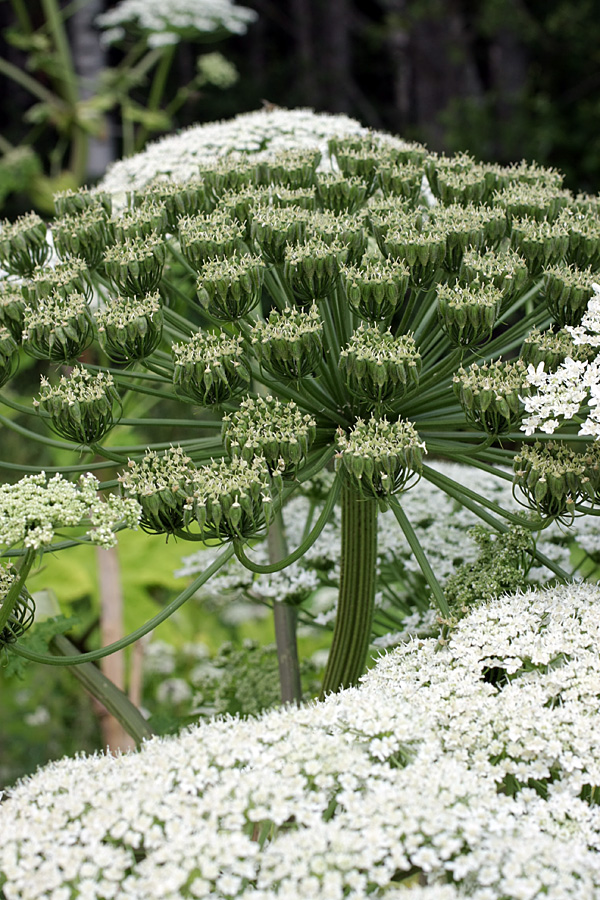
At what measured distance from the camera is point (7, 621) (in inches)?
98.1

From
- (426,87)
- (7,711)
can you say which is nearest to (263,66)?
(426,87)

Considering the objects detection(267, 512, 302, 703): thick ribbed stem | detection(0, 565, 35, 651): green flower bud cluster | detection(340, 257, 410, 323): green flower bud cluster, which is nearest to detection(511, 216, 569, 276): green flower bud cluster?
detection(340, 257, 410, 323): green flower bud cluster

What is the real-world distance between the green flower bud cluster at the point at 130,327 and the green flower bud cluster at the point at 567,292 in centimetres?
120

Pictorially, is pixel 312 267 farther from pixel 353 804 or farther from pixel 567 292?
pixel 353 804

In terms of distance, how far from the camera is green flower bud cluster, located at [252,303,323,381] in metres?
2.64

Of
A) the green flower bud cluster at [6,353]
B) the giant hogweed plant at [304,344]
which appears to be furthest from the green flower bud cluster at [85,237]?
the green flower bud cluster at [6,353]

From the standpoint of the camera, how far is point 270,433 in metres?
2.51

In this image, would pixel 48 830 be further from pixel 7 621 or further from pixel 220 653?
pixel 220 653

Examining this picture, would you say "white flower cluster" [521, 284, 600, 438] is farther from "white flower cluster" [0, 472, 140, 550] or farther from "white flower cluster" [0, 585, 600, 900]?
"white flower cluster" [0, 472, 140, 550]

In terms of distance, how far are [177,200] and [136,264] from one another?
0.41 m

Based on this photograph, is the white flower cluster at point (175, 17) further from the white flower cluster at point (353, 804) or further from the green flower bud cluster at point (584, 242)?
the white flower cluster at point (353, 804)

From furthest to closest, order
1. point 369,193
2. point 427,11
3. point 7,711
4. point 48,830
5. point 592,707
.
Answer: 1. point 427,11
2. point 7,711
3. point 369,193
4. point 592,707
5. point 48,830

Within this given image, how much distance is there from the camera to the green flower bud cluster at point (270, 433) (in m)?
2.50

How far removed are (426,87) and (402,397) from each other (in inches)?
663
